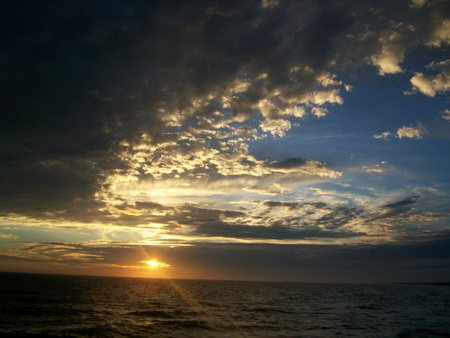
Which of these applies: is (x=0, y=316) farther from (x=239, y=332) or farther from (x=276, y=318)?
(x=276, y=318)

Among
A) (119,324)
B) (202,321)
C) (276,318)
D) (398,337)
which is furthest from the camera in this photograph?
(276,318)

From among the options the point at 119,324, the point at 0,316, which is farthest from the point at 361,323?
the point at 0,316

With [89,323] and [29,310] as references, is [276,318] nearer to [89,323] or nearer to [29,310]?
[89,323]

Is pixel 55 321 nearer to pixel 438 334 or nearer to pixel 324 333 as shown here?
pixel 324 333

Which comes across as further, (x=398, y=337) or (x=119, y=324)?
(x=119, y=324)

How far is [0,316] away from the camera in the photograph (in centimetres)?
3397

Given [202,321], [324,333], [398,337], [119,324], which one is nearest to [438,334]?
[398,337]

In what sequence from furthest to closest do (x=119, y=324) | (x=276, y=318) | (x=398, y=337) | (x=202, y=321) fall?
(x=276, y=318), (x=202, y=321), (x=119, y=324), (x=398, y=337)

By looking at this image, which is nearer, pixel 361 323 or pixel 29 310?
pixel 361 323

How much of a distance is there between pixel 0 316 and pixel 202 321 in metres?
22.7

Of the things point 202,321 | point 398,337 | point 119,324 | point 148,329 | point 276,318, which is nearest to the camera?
point 398,337

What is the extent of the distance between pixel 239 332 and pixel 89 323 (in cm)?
1621

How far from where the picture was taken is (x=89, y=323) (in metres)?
32.0

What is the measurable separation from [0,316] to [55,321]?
23.5ft
